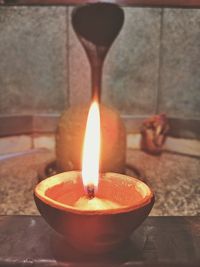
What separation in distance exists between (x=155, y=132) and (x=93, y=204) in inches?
46.4

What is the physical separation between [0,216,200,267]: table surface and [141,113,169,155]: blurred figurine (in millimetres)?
947

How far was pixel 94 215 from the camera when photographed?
2.18 feet

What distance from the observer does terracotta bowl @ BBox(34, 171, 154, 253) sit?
669 mm

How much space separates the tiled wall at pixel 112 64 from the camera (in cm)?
179

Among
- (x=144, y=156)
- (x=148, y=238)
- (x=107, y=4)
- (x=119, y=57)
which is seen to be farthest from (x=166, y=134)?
(x=148, y=238)

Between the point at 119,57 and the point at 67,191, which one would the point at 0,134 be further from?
the point at 67,191

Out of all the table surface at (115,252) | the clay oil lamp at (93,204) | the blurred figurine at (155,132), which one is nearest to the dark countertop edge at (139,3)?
the blurred figurine at (155,132)

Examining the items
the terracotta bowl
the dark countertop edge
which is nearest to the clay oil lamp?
the terracotta bowl

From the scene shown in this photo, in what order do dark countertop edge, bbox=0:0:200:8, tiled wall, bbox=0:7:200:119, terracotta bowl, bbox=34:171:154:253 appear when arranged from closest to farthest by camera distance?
1. terracotta bowl, bbox=34:171:154:253
2. dark countertop edge, bbox=0:0:200:8
3. tiled wall, bbox=0:7:200:119

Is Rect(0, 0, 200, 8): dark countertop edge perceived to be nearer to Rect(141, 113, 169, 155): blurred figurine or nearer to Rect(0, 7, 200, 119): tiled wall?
Rect(0, 7, 200, 119): tiled wall

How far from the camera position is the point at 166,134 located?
A: 6.29 ft

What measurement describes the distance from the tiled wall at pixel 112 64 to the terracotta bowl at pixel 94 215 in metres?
1.14

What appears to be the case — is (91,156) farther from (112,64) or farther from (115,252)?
(112,64)

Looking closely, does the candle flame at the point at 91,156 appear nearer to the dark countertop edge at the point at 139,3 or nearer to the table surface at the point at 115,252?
the table surface at the point at 115,252
